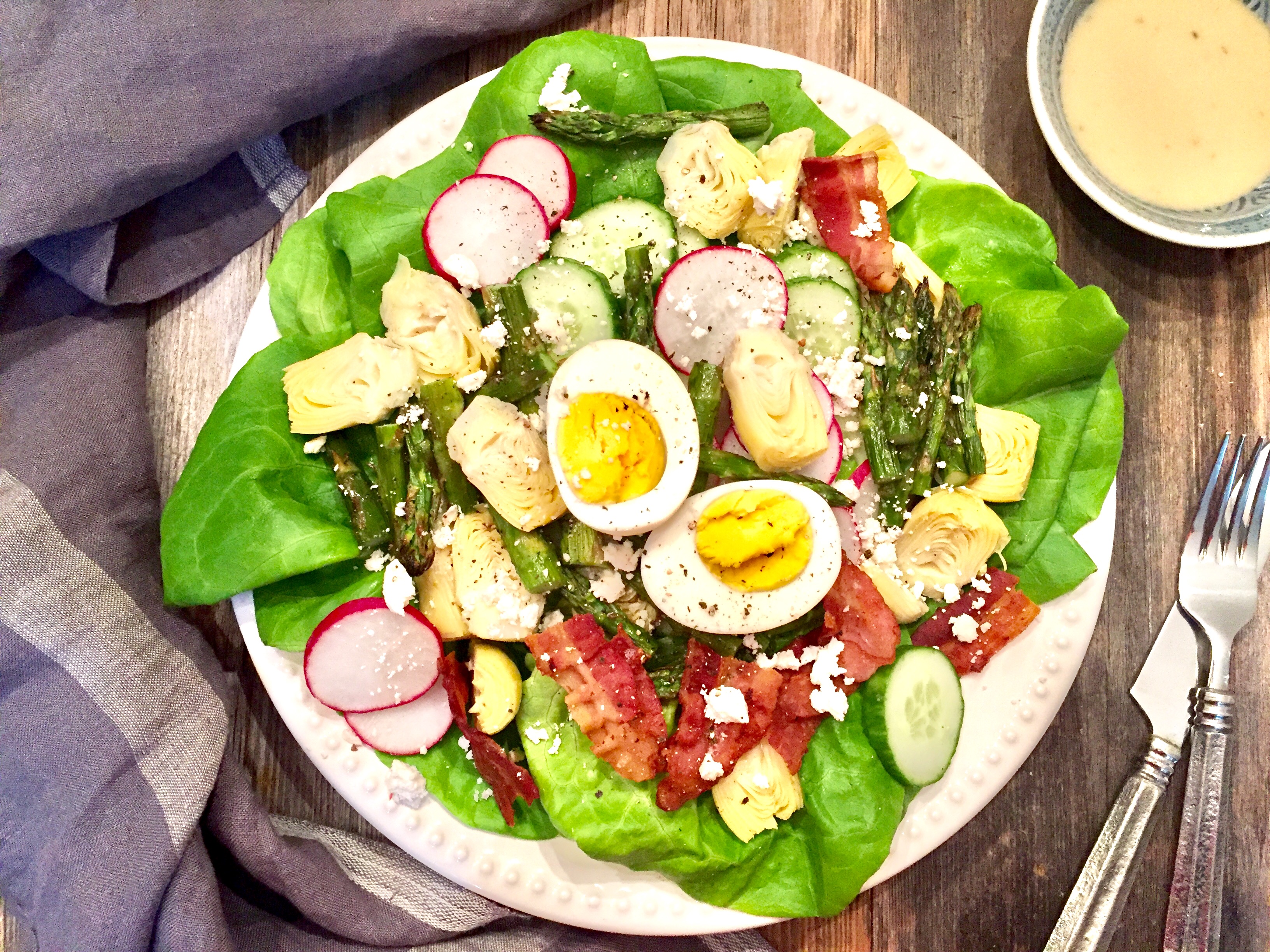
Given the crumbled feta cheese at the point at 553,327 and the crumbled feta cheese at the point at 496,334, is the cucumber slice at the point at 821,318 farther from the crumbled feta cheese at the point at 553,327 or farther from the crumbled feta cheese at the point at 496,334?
the crumbled feta cheese at the point at 496,334

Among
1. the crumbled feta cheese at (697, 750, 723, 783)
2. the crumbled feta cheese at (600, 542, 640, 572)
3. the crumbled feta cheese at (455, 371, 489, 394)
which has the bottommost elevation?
the crumbled feta cheese at (697, 750, 723, 783)

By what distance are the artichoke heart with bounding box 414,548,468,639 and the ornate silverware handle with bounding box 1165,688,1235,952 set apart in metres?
2.27

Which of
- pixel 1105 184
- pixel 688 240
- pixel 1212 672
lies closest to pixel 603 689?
pixel 688 240

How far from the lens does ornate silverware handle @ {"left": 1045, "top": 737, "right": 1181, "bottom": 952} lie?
2775mm

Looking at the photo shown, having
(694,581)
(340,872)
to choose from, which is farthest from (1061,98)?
(340,872)

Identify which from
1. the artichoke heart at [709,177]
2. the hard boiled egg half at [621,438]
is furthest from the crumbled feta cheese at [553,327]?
the artichoke heart at [709,177]

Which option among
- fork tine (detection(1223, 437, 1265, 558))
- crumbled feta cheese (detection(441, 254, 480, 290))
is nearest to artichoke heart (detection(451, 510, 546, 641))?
crumbled feta cheese (detection(441, 254, 480, 290))

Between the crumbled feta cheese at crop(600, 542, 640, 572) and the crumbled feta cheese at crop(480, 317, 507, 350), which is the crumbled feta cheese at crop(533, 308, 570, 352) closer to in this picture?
the crumbled feta cheese at crop(480, 317, 507, 350)

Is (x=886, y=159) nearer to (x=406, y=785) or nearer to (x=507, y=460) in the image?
(x=507, y=460)

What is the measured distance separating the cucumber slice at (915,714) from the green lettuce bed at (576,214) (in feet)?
A: 0.28

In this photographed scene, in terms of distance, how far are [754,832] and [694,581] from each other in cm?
72

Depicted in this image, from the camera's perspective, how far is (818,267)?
8.39 ft

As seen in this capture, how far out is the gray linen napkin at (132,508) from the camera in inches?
97.4

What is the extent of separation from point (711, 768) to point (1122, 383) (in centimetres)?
190
